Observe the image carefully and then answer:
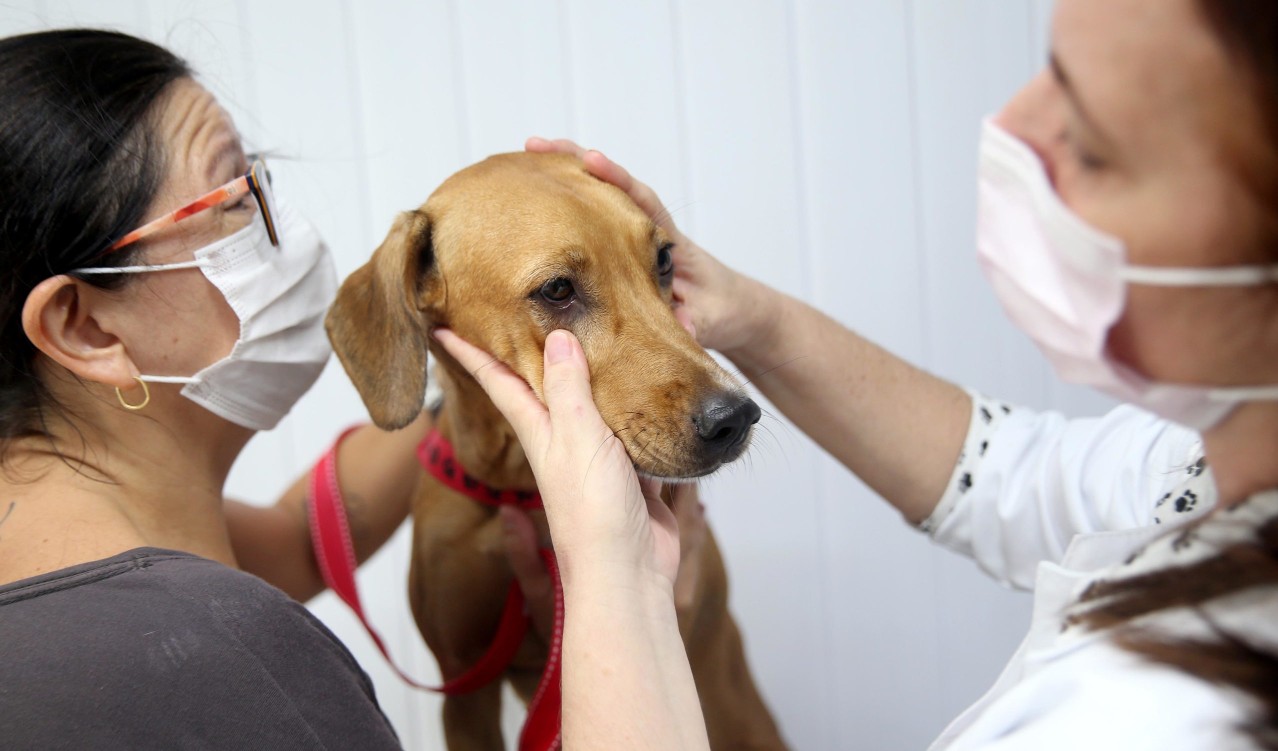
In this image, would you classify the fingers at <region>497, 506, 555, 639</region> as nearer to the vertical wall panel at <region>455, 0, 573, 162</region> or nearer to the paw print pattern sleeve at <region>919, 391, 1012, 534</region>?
the paw print pattern sleeve at <region>919, 391, 1012, 534</region>

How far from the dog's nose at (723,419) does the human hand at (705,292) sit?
282 millimetres

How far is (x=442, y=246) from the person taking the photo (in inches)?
69.4

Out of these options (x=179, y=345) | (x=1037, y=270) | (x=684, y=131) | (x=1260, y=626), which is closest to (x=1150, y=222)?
(x=1037, y=270)

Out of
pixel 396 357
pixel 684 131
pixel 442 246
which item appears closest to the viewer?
pixel 396 357

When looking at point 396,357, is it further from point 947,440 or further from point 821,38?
point 821,38

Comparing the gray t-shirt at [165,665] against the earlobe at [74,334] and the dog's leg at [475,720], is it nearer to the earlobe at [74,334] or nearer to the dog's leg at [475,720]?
the earlobe at [74,334]

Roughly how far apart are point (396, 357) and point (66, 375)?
51cm

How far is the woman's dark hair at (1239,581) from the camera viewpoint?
2.15 ft

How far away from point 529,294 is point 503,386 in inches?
9.8

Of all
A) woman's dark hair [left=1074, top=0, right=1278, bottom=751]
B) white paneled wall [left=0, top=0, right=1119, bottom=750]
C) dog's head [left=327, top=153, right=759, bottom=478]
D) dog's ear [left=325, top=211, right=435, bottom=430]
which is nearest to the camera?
woman's dark hair [left=1074, top=0, right=1278, bottom=751]

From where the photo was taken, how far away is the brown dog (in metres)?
1.47

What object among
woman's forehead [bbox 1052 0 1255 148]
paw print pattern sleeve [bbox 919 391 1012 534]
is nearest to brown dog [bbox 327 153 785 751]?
paw print pattern sleeve [bbox 919 391 1012 534]

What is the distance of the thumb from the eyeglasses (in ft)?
1.96

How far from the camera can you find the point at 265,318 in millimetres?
1626
